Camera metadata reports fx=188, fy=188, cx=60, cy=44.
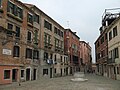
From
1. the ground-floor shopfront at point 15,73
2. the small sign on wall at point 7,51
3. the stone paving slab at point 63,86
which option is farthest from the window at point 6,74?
the small sign on wall at point 7,51

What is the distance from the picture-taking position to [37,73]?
30.9 meters

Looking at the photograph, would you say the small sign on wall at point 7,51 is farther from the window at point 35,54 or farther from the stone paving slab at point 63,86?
the window at point 35,54

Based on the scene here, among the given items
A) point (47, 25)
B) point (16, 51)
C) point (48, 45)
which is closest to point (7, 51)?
point (16, 51)

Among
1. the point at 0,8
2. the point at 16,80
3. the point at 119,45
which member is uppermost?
the point at 0,8

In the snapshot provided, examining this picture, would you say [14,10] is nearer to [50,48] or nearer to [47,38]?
[47,38]

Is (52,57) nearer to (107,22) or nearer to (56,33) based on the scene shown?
(56,33)

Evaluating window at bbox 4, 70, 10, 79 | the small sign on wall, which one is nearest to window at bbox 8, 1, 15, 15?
the small sign on wall

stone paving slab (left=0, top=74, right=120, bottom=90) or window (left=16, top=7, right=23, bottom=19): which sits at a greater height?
window (left=16, top=7, right=23, bottom=19)

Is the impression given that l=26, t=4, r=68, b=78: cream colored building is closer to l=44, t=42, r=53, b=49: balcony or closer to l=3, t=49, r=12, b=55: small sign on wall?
l=44, t=42, r=53, b=49: balcony

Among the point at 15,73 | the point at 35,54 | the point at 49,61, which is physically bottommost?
the point at 15,73

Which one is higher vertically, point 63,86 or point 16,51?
point 16,51

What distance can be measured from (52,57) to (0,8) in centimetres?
1946

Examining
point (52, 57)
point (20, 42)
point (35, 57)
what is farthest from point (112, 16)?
point (20, 42)

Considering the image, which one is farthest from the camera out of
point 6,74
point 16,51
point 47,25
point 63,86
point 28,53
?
point 47,25
